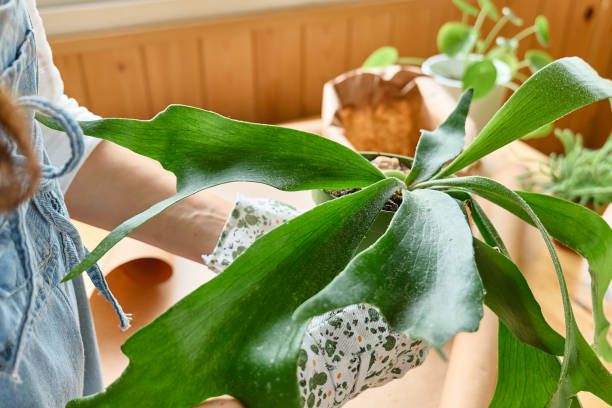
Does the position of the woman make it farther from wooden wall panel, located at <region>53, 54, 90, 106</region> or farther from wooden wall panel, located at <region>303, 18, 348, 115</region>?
wooden wall panel, located at <region>303, 18, 348, 115</region>

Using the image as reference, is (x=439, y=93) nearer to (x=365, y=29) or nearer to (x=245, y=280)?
(x=365, y=29)

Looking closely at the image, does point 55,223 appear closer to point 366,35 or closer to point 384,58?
point 384,58

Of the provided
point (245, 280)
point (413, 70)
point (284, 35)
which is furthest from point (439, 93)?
point (245, 280)

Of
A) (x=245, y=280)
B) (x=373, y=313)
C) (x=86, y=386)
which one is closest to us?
(x=245, y=280)

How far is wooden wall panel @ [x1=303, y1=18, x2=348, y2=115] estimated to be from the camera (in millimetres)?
1370

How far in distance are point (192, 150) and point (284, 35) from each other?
955 millimetres

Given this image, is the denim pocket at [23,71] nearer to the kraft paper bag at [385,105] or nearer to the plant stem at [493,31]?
the kraft paper bag at [385,105]

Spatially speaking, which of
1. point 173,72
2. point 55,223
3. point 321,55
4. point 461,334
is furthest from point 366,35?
point 55,223

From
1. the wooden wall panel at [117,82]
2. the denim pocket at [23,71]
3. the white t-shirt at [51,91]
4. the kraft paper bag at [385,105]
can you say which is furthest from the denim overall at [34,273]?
the wooden wall panel at [117,82]

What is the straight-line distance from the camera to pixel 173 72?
4.16ft

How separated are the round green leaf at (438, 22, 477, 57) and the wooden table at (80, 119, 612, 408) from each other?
21 centimetres

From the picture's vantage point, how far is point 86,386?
59 centimetres

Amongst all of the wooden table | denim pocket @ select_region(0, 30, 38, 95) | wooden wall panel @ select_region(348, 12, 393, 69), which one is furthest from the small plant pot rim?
denim pocket @ select_region(0, 30, 38, 95)

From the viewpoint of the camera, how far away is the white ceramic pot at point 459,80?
40.9 inches
